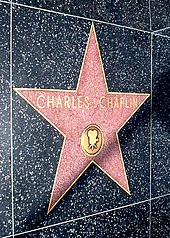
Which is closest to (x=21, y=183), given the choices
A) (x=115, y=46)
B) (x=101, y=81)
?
(x=101, y=81)

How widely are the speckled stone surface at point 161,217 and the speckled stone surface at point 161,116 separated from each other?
0.03m

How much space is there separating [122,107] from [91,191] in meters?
0.28

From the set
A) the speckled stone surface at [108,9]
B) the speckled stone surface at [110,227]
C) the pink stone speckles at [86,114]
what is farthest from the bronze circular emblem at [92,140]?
the speckled stone surface at [108,9]

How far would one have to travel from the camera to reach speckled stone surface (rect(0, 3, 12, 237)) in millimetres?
1016

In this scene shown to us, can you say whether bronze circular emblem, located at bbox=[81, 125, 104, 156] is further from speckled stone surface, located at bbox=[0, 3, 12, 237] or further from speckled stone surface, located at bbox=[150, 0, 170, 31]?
speckled stone surface, located at bbox=[150, 0, 170, 31]

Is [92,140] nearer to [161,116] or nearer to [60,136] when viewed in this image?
[60,136]

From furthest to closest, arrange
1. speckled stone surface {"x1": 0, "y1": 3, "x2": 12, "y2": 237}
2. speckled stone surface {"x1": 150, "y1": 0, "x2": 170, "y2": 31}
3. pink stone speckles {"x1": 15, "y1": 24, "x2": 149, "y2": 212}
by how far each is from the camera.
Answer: speckled stone surface {"x1": 150, "y1": 0, "x2": 170, "y2": 31} → pink stone speckles {"x1": 15, "y1": 24, "x2": 149, "y2": 212} → speckled stone surface {"x1": 0, "y1": 3, "x2": 12, "y2": 237}

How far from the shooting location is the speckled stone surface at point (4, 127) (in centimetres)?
102

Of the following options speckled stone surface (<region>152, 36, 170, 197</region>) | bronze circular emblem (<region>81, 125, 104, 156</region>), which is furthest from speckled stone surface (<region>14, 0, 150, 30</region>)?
bronze circular emblem (<region>81, 125, 104, 156</region>)

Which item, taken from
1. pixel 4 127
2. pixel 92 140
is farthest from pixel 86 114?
pixel 4 127

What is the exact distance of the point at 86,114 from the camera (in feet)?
3.94

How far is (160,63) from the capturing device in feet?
4.68

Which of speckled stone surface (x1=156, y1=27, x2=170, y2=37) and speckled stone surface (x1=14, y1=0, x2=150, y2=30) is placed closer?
speckled stone surface (x1=14, y1=0, x2=150, y2=30)

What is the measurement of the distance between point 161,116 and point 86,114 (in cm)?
35
